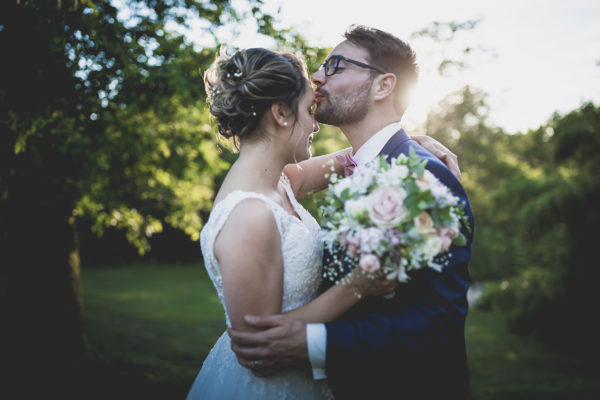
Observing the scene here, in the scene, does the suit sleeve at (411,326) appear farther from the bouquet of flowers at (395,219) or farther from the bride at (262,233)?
the bouquet of flowers at (395,219)

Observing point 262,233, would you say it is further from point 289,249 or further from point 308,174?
point 308,174

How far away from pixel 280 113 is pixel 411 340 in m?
1.49

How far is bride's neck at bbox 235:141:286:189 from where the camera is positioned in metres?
2.58

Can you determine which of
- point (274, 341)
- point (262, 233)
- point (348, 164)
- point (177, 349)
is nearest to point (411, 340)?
point (274, 341)

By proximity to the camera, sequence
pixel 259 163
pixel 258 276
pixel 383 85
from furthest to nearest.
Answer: pixel 383 85 → pixel 259 163 → pixel 258 276

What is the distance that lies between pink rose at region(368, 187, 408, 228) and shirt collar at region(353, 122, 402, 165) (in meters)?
1.19

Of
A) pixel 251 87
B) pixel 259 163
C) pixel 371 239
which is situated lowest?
pixel 371 239

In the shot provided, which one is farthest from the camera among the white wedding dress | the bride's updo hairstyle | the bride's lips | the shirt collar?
the bride's lips

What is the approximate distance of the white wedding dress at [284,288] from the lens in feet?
7.96

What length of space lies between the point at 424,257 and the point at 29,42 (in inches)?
147

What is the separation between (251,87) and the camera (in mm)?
2520

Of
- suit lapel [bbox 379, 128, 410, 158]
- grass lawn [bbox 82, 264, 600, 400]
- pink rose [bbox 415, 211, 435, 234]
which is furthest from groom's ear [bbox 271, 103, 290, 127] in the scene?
grass lawn [bbox 82, 264, 600, 400]

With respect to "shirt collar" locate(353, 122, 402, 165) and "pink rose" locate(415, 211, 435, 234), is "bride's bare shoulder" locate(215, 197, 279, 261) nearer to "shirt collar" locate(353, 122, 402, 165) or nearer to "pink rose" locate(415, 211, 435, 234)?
"pink rose" locate(415, 211, 435, 234)

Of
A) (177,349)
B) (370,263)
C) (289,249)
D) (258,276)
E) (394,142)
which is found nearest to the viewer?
(370,263)
